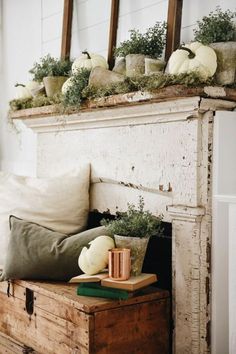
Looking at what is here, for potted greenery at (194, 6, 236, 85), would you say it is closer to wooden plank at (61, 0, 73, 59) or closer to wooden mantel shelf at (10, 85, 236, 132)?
wooden mantel shelf at (10, 85, 236, 132)

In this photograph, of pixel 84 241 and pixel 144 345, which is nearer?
pixel 144 345

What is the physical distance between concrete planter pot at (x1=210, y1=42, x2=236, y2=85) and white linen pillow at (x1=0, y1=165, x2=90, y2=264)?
2.82 ft

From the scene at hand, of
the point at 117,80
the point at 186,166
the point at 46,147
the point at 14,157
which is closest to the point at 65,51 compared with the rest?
the point at 46,147

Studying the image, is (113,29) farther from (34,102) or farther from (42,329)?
(42,329)

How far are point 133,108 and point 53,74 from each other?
27.9 inches

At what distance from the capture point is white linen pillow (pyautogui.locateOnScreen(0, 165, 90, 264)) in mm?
2227

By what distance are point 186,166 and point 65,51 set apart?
1203mm

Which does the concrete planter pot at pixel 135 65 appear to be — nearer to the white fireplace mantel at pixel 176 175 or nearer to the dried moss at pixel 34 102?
the white fireplace mantel at pixel 176 175

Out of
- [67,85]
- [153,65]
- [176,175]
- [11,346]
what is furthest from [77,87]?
[11,346]

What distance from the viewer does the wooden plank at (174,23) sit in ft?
6.45

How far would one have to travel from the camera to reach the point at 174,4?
1.97 m

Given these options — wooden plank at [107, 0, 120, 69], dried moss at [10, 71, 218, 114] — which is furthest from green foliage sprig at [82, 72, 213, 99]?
wooden plank at [107, 0, 120, 69]

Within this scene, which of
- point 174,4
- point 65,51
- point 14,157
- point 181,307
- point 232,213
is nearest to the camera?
point 232,213

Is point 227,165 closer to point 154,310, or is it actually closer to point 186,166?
point 186,166
